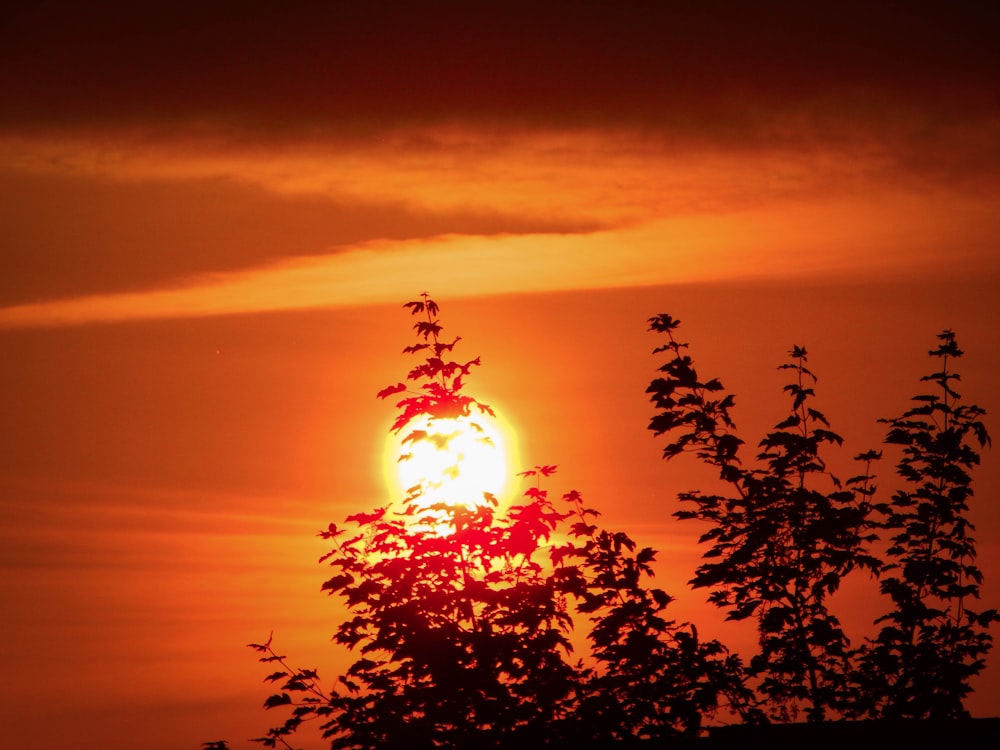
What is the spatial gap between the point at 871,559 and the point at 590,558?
3.75 m

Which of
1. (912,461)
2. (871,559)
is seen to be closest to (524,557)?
(871,559)

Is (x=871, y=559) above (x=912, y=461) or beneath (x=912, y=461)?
beneath

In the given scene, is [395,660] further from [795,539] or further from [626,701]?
[795,539]

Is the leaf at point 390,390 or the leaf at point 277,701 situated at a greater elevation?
the leaf at point 390,390

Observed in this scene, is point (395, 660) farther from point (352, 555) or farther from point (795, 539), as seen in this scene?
point (795, 539)

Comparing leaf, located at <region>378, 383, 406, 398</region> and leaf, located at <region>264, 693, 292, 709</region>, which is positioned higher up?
leaf, located at <region>378, 383, 406, 398</region>

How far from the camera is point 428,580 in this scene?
16.2m

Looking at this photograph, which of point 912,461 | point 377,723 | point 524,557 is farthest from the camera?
point 912,461

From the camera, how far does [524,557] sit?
647 inches

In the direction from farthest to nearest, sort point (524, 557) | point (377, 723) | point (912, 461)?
point (912, 461)
point (524, 557)
point (377, 723)

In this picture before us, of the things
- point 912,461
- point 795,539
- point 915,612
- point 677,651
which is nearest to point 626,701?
point 677,651

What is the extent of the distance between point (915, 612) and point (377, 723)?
7.17 meters

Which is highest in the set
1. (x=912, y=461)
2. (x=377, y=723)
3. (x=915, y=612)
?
(x=912, y=461)

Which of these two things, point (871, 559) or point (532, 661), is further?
point (871, 559)
